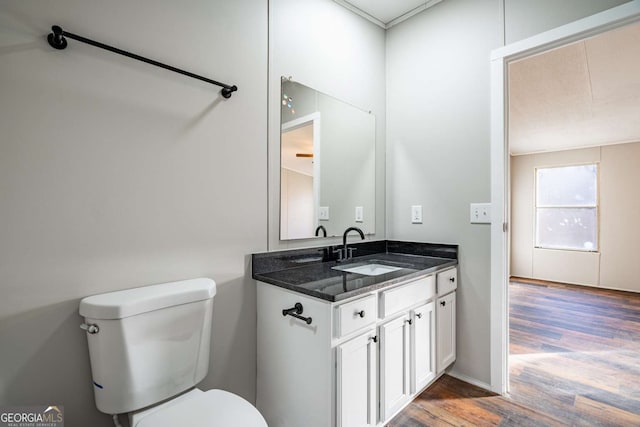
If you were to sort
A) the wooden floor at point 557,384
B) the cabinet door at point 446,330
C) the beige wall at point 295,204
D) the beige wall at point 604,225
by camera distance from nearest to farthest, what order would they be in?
Answer: the wooden floor at point 557,384 → the beige wall at point 295,204 → the cabinet door at point 446,330 → the beige wall at point 604,225

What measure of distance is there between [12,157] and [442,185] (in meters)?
2.22

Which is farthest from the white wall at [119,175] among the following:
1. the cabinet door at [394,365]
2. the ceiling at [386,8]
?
the ceiling at [386,8]

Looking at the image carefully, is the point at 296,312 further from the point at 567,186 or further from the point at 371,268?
the point at 567,186

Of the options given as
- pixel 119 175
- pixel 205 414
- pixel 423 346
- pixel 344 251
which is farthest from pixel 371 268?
pixel 119 175

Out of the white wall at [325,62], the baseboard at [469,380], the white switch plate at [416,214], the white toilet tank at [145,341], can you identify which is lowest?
the baseboard at [469,380]

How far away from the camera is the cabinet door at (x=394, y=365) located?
1.55 meters

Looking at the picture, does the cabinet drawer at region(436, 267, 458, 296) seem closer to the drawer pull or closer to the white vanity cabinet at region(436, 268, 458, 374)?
the white vanity cabinet at region(436, 268, 458, 374)

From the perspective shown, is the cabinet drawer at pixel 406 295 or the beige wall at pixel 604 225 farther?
the beige wall at pixel 604 225

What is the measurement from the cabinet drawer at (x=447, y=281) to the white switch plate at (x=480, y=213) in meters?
0.36

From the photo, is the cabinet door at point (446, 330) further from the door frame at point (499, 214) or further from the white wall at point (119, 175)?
the white wall at point (119, 175)

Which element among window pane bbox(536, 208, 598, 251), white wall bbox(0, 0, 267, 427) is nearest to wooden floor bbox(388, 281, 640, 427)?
white wall bbox(0, 0, 267, 427)

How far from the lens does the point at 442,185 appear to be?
2213mm

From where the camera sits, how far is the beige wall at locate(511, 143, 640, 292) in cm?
468

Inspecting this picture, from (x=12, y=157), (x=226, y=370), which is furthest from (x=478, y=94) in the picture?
(x=12, y=157)
